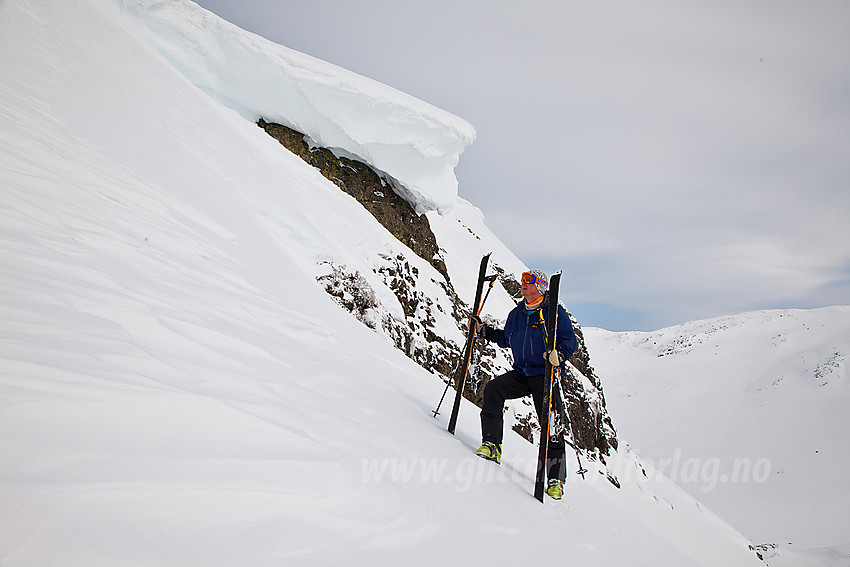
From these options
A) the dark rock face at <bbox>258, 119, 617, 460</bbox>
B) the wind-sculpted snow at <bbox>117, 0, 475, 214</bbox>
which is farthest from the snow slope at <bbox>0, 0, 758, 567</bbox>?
the wind-sculpted snow at <bbox>117, 0, 475, 214</bbox>

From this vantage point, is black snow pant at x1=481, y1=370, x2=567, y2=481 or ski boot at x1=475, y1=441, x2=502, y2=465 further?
ski boot at x1=475, y1=441, x2=502, y2=465

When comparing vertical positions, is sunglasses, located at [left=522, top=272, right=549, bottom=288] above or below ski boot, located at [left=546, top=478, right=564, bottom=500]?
above

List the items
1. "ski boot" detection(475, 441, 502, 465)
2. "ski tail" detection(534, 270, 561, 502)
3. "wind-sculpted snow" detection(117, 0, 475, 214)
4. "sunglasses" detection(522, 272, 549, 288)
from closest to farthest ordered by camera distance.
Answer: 1. "ski tail" detection(534, 270, 561, 502)
2. "ski boot" detection(475, 441, 502, 465)
3. "sunglasses" detection(522, 272, 549, 288)
4. "wind-sculpted snow" detection(117, 0, 475, 214)

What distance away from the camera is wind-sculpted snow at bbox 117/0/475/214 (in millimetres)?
14961

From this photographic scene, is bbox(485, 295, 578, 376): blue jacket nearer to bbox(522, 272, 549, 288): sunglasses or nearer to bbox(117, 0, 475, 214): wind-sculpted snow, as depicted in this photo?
bbox(522, 272, 549, 288): sunglasses

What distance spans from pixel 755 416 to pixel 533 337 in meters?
39.7

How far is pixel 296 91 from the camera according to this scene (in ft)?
49.9

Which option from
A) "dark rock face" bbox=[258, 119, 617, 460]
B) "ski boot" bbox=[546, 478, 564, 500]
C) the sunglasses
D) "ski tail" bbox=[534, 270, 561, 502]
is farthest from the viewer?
"dark rock face" bbox=[258, 119, 617, 460]

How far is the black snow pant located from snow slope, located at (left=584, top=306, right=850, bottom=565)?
15454 millimetres

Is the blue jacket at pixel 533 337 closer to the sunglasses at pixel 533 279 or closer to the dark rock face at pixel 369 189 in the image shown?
the sunglasses at pixel 533 279

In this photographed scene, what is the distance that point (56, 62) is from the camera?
747cm

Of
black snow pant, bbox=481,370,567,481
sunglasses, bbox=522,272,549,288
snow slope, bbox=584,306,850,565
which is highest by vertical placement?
snow slope, bbox=584,306,850,565

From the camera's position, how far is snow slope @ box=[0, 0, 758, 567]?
4.05 feet

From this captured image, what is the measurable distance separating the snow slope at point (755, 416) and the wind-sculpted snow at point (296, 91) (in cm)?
1936
